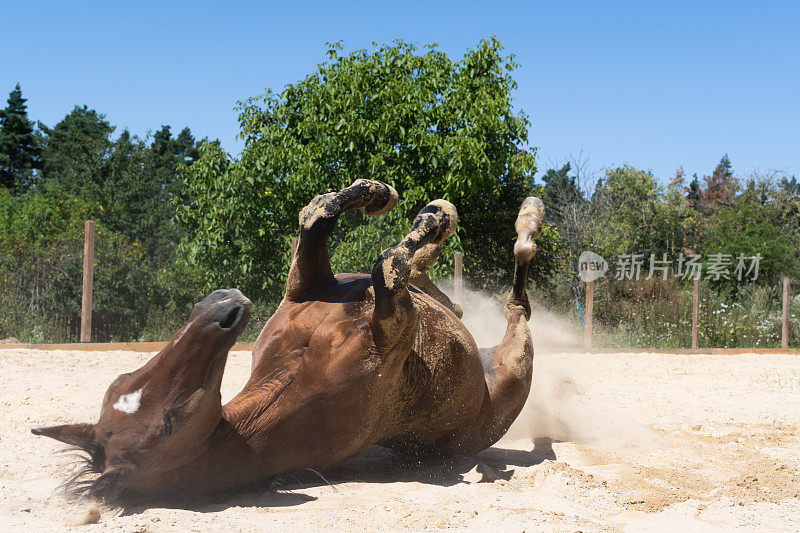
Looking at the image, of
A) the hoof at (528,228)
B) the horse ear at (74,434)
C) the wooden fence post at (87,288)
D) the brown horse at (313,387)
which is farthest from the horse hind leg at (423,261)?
the wooden fence post at (87,288)

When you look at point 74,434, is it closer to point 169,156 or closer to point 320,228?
point 320,228

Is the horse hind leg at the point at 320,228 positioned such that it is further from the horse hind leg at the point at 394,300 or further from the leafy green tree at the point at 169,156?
the leafy green tree at the point at 169,156

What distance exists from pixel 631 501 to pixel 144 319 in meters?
12.3

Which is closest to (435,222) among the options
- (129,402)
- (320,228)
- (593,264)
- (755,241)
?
(320,228)

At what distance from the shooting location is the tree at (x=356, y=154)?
39.1 feet

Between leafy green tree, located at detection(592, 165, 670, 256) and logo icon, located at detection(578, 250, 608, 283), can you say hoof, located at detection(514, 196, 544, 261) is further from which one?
leafy green tree, located at detection(592, 165, 670, 256)

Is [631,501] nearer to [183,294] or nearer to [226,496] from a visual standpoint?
[226,496]

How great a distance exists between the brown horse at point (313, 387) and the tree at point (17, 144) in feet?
107

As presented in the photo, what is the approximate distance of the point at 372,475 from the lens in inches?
127

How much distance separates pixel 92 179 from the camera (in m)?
24.3

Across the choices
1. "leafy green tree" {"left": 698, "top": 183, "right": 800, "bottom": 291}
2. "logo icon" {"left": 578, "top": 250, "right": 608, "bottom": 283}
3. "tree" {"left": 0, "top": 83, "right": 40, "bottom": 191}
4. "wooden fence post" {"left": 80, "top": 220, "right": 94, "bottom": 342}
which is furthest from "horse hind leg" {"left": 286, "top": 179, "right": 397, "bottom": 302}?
"tree" {"left": 0, "top": 83, "right": 40, "bottom": 191}

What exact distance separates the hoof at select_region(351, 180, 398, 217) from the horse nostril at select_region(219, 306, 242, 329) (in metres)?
1.07

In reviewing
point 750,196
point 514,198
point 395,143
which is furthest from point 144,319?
point 750,196

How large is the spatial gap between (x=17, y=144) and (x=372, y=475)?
35.0m
